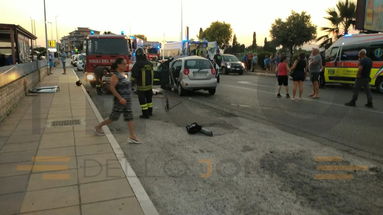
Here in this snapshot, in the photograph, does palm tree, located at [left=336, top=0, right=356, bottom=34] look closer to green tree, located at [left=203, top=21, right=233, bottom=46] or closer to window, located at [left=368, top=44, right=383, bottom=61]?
window, located at [left=368, top=44, right=383, bottom=61]

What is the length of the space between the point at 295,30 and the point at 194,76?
29.0 m

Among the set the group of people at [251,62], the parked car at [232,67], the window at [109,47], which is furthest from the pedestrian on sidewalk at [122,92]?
the group of people at [251,62]

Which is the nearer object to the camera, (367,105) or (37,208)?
(37,208)

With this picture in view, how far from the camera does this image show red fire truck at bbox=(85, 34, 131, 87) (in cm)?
1476

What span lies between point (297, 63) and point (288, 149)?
285 inches

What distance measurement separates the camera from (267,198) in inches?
158

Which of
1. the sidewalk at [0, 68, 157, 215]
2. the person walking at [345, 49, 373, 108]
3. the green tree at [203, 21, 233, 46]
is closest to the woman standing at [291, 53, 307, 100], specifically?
the person walking at [345, 49, 373, 108]

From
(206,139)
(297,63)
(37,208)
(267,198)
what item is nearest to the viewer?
(37,208)

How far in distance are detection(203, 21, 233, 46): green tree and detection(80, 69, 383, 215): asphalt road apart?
7191 cm

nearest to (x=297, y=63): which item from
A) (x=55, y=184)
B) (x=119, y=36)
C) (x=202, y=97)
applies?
(x=202, y=97)

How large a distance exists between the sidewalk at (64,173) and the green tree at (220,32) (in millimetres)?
74317

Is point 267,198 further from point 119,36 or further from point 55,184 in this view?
point 119,36

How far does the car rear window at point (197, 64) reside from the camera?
13.1 metres

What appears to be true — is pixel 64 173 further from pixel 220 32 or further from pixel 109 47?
pixel 220 32
